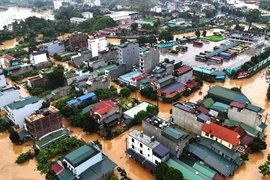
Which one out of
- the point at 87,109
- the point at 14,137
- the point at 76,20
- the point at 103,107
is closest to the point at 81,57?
the point at 87,109

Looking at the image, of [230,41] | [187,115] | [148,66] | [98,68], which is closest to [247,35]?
[230,41]

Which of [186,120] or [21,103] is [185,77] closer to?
[186,120]

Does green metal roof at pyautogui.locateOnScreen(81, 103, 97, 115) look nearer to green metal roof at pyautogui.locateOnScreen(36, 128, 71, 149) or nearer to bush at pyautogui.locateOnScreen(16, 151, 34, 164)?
green metal roof at pyautogui.locateOnScreen(36, 128, 71, 149)

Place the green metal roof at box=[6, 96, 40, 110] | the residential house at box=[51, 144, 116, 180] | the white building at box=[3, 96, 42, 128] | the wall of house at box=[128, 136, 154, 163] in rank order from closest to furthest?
1. the residential house at box=[51, 144, 116, 180]
2. the wall of house at box=[128, 136, 154, 163]
3. the white building at box=[3, 96, 42, 128]
4. the green metal roof at box=[6, 96, 40, 110]

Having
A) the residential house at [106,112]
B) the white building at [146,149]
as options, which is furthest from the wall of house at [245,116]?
the residential house at [106,112]

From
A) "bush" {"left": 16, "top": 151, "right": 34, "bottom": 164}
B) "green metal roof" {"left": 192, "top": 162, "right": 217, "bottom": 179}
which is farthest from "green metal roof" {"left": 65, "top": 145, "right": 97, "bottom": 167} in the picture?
"green metal roof" {"left": 192, "top": 162, "right": 217, "bottom": 179}
